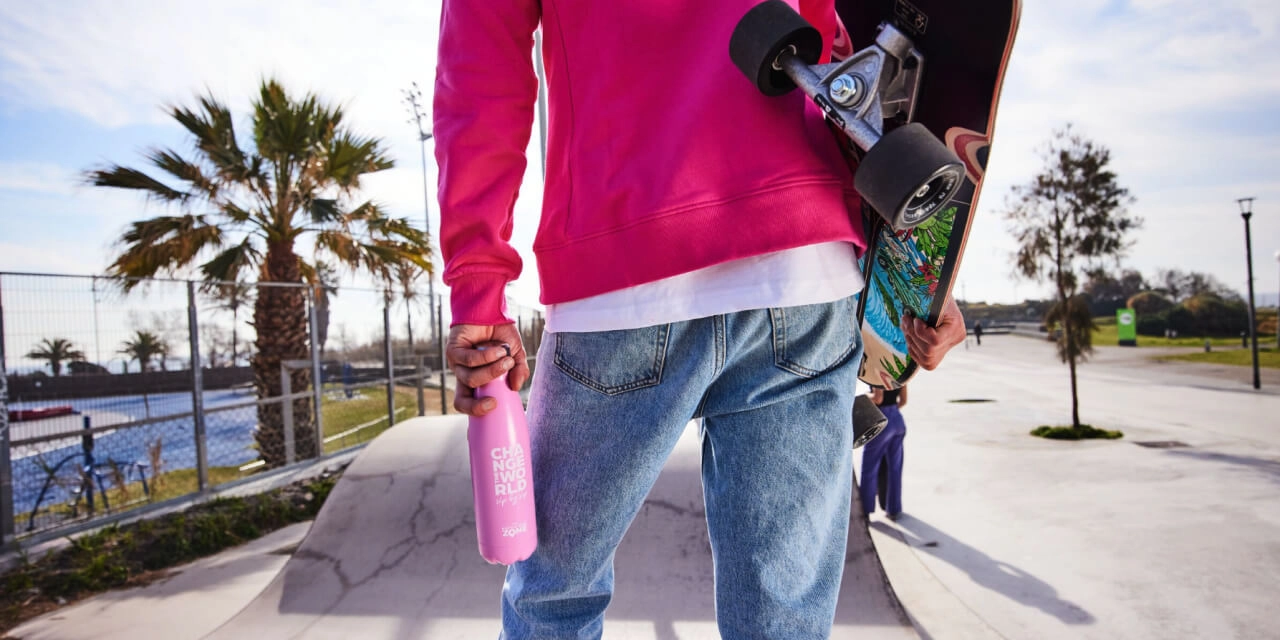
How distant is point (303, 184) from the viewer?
363 inches

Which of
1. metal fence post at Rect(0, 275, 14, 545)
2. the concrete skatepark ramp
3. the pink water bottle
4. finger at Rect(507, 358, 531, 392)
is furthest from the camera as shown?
metal fence post at Rect(0, 275, 14, 545)

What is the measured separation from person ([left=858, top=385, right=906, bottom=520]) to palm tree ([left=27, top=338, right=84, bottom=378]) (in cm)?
632

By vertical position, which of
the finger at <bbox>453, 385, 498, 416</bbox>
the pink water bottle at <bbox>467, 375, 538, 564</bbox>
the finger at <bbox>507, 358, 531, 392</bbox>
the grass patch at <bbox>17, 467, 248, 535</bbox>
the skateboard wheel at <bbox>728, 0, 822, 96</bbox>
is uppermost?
the skateboard wheel at <bbox>728, 0, 822, 96</bbox>

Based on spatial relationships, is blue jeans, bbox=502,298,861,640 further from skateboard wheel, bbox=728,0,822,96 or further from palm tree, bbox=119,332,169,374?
palm tree, bbox=119,332,169,374

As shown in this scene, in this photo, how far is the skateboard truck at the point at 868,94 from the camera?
764 mm

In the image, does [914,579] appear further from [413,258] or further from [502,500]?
[413,258]

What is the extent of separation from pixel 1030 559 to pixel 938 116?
14.1 feet

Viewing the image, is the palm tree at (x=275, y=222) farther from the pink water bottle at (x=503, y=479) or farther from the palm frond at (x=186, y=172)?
the pink water bottle at (x=503, y=479)

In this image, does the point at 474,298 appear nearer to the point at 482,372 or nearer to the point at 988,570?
the point at 482,372

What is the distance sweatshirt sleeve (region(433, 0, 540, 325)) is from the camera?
3.45 ft

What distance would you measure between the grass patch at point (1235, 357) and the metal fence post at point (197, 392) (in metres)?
26.1

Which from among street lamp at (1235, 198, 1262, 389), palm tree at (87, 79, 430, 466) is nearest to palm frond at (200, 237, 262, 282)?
palm tree at (87, 79, 430, 466)

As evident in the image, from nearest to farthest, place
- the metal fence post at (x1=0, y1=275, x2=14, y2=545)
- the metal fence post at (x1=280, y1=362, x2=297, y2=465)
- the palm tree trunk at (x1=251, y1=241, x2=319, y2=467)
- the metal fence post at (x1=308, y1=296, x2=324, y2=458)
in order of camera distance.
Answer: the metal fence post at (x1=0, y1=275, x2=14, y2=545)
the metal fence post at (x1=280, y1=362, x2=297, y2=465)
the palm tree trunk at (x1=251, y1=241, x2=319, y2=467)
the metal fence post at (x1=308, y1=296, x2=324, y2=458)

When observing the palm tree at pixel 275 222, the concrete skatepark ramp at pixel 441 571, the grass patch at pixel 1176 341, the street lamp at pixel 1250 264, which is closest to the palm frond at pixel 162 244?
the palm tree at pixel 275 222
